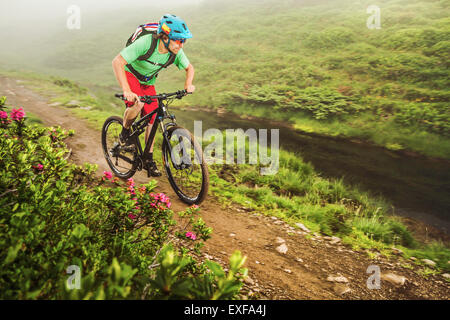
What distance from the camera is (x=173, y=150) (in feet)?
14.7

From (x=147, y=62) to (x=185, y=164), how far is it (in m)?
1.98

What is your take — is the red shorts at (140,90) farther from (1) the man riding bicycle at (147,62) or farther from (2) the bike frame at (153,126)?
(2) the bike frame at (153,126)

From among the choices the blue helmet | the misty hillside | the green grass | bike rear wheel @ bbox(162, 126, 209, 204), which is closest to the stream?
the green grass

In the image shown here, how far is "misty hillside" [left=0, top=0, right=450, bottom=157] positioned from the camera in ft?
47.2

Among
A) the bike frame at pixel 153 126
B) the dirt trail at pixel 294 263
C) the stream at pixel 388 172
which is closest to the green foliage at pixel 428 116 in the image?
the stream at pixel 388 172

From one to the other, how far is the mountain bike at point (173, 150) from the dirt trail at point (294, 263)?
0.36m

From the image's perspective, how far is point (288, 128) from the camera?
1551 centimetres

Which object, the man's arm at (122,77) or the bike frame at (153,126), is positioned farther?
the bike frame at (153,126)

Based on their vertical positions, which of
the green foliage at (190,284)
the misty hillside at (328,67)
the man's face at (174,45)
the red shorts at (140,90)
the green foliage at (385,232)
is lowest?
the green foliage at (385,232)

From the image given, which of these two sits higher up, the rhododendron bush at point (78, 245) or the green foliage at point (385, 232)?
the rhododendron bush at point (78, 245)

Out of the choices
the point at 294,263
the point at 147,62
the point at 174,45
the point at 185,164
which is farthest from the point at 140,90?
the point at 294,263

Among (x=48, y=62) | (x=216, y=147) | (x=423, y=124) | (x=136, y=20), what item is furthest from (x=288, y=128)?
(x=136, y=20)

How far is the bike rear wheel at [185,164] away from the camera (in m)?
4.10

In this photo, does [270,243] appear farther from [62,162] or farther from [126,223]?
[62,162]
